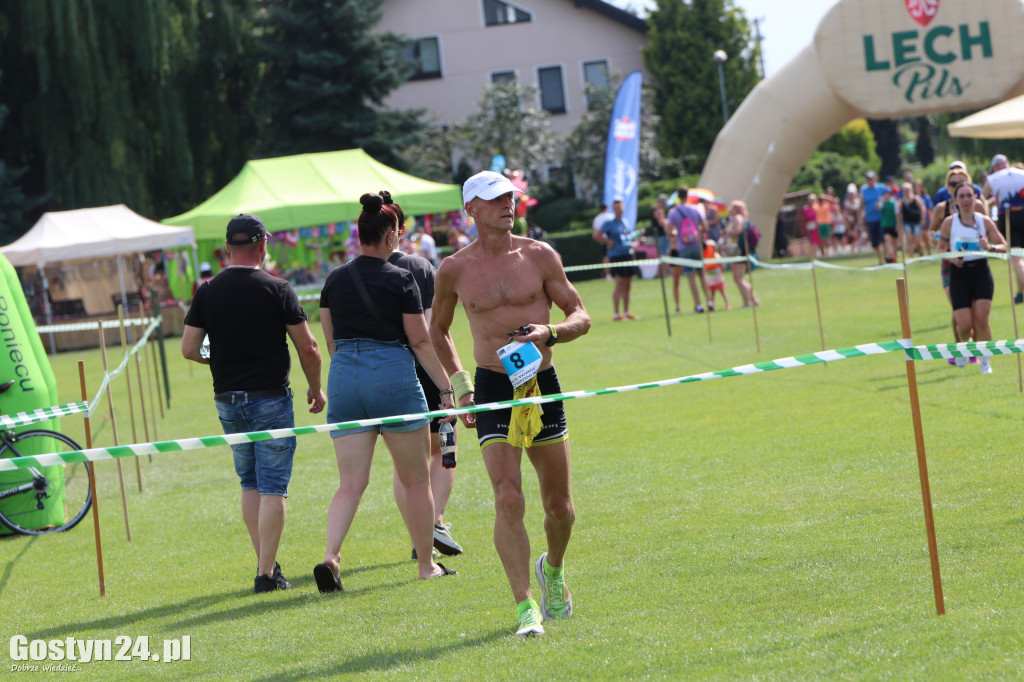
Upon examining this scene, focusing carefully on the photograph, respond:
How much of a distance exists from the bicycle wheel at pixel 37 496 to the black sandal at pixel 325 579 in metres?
3.62

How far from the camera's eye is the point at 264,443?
697 centimetres

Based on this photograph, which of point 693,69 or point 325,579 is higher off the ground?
point 693,69

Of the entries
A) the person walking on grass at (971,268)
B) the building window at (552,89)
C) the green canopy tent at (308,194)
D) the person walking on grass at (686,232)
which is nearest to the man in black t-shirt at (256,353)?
the person walking on grass at (971,268)

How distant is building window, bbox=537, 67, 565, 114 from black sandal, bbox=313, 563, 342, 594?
46.7m

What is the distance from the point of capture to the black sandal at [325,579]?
660 cm

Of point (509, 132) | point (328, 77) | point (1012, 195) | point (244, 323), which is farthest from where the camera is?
point (509, 132)

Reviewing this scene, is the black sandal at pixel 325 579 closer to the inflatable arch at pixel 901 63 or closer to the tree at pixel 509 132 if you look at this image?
the inflatable arch at pixel 901 63

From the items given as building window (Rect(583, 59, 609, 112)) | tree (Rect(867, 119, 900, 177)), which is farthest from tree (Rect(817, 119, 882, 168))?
tree (Rect(867, 119, 900, 177))

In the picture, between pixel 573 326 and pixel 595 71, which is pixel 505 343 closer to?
pixel 573 326

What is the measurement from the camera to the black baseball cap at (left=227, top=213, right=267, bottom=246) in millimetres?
6984

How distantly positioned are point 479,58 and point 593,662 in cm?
4837

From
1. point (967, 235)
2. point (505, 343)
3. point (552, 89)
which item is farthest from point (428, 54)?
point (505, 343)

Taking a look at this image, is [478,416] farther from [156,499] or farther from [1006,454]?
[156,499]

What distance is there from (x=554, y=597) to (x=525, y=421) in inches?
33.0
